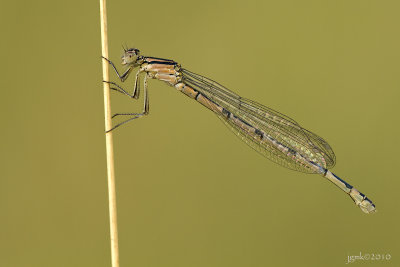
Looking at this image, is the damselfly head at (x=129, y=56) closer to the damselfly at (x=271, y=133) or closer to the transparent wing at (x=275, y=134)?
the damselfly at (x=271, y=133)

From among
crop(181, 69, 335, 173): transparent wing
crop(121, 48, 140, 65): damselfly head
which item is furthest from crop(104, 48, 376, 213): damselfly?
crop(121, 48, 140, 65): damselfly head

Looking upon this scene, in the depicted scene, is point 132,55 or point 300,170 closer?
point 132,55

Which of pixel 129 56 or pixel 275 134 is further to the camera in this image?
pixel 275 134

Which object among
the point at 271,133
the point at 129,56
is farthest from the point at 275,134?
the point at 129,56

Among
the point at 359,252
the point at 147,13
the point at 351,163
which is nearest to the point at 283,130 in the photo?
the point at 351,163

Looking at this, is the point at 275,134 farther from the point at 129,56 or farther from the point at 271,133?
the point at 129,56

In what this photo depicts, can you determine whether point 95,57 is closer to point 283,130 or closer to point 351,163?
point 283,130

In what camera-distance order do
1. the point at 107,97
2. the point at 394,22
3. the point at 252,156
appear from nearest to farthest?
the point at 107,97, the point at 252,156, the point at 394,22
